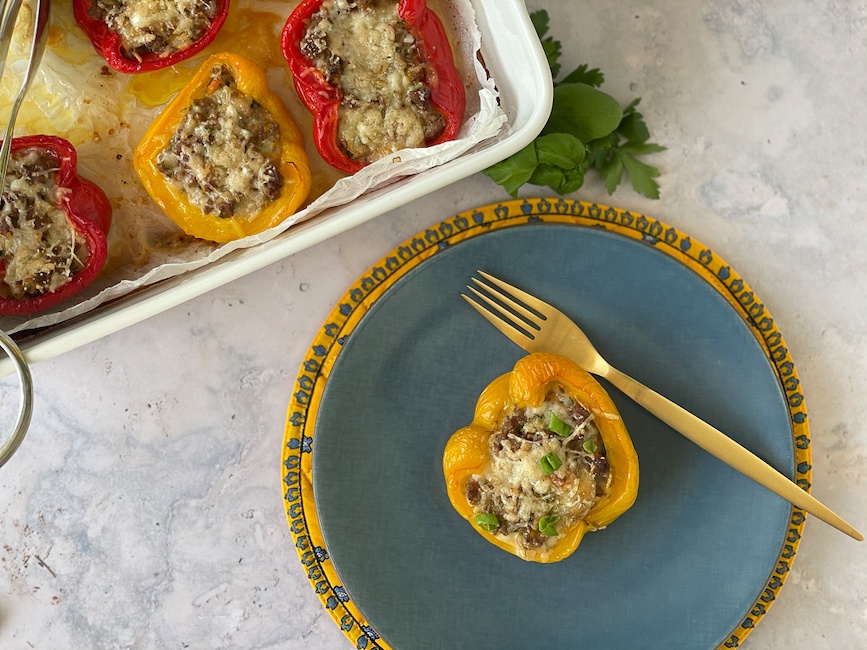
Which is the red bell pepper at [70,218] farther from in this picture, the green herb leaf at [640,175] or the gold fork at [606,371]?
the green herb leaf at [640,175]

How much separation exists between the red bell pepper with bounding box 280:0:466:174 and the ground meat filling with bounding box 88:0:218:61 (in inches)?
7.6

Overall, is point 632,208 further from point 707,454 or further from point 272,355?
point 272,355

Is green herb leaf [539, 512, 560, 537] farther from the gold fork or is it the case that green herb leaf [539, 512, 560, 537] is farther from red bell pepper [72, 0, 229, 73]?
red bell pepper [72, 0, 229, 73]

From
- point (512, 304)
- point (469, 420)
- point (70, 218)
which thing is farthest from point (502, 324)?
point (70, 218)

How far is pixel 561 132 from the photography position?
200 centimetres

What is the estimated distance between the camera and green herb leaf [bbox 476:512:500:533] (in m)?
1.83

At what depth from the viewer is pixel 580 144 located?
1.92 m

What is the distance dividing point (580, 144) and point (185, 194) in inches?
38.4

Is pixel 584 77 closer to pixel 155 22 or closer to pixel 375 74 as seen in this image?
pixel 375 74

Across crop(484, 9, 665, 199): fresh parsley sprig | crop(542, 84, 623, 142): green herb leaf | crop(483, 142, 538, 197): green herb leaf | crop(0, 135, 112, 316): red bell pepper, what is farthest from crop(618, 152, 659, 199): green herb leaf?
crop(0, 135, 112, 316): red bell pepper

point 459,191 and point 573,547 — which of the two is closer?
point 573,547

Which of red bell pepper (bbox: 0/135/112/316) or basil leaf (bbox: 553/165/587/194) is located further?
basil leaf (bbox: 553/165/587/194)

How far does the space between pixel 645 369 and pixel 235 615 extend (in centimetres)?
130

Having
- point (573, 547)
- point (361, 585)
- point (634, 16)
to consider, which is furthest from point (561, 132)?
point (361, 585)
